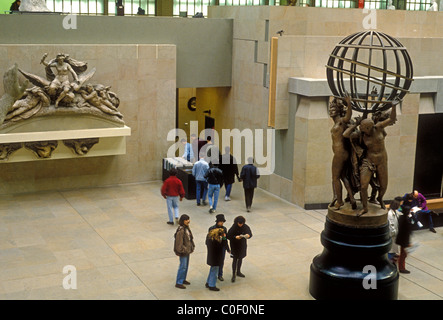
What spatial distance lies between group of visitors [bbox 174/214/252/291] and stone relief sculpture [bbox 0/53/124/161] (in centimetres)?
728

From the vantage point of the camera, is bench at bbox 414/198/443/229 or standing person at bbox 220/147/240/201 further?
standing person at bbox 220/147/240/201

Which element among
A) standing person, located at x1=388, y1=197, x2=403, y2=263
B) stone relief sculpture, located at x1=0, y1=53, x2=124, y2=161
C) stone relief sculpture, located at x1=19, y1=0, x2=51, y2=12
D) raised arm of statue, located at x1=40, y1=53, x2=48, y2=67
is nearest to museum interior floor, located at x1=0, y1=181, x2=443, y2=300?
standing person, located at x1=388, y1=197, x2=403, y2=263

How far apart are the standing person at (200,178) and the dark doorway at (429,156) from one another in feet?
19.3

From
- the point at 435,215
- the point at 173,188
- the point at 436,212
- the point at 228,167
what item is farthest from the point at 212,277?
the point at 436,212

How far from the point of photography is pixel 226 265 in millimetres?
12711

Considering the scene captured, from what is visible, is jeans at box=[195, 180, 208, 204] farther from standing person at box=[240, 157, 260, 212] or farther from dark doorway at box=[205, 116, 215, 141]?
dark doorway at box=[205, 116, 215, 141]

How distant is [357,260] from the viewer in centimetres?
1091

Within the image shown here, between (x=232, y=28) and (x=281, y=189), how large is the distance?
5.71 metres

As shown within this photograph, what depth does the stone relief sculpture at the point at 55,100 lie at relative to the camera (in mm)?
16484

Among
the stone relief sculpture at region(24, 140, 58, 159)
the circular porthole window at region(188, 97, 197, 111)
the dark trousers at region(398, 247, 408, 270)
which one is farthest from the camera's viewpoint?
the circular porthole window at region(188, 97, 197, 111)

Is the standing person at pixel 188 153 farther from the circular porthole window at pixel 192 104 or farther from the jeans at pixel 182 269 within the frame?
the jeans at pixel 182 269

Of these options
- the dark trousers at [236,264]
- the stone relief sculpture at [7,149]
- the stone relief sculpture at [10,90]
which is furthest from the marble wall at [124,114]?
the dark trousers at [236,264]

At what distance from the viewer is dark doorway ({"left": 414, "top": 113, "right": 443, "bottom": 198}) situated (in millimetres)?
17688

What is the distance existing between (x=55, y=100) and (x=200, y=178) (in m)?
4.39
